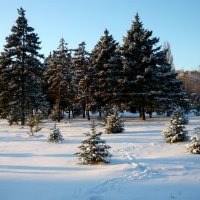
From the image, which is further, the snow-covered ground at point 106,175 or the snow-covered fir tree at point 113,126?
the snow-covered fir tree at point 113,126

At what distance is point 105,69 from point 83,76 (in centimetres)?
357

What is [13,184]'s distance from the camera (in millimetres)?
10969

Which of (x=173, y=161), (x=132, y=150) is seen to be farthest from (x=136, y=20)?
(x=173, y=161)

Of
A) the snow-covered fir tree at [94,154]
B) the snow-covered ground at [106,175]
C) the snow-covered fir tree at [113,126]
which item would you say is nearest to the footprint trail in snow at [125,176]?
the snow-covered ground at [106,175]

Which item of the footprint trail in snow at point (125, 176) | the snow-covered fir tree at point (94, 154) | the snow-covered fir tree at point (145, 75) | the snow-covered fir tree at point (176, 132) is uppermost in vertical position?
the snow-covered fir tree at point (145, 75)

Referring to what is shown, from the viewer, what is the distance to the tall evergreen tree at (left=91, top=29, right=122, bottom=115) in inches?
1470

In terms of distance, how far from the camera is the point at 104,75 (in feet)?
129

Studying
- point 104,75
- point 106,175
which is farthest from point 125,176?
point 104,75

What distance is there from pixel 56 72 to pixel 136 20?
11.9m

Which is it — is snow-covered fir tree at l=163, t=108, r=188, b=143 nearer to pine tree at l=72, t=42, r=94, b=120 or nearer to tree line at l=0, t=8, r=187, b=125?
tree line at l=0, t=8, r=187, b=125

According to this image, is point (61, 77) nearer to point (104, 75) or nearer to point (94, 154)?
point (104, 75)

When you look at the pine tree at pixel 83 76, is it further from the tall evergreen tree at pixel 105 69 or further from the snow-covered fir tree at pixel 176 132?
the snow-covered fir tree at pixel 176 132

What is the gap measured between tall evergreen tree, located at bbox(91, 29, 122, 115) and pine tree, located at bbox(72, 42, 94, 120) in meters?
0.83

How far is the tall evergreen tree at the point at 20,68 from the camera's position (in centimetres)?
3781
